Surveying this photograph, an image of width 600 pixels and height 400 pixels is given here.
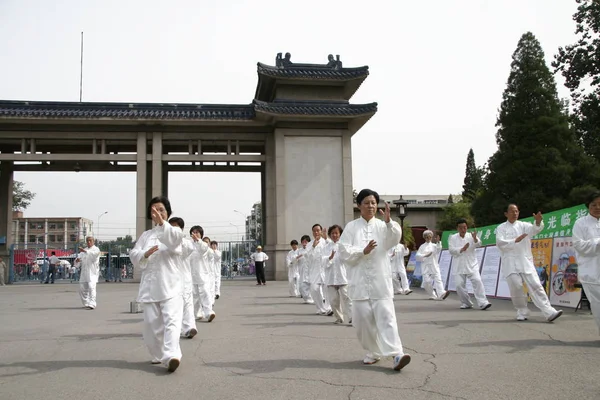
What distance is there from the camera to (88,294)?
→ 14219 millimetres

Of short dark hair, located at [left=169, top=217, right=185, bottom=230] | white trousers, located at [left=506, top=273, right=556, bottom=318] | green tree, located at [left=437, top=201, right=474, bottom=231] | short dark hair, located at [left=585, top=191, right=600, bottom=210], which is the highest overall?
green tree, located at [left=437, top=201, right=474, bottom=231]

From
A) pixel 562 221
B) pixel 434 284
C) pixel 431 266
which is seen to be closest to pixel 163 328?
pixel 562 221

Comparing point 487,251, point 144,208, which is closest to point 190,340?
point 487,251

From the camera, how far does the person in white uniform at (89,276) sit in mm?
14180

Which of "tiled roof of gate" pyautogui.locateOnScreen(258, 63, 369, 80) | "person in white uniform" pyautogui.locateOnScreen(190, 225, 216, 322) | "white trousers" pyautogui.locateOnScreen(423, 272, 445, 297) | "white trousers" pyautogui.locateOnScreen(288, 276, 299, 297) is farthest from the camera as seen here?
"tiled roof of gate" pyautogui.locateOnScreen(258, 63, 369, 80)

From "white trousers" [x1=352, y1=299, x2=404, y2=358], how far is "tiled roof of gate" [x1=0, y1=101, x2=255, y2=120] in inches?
804

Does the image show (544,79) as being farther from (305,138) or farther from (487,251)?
(487,251)

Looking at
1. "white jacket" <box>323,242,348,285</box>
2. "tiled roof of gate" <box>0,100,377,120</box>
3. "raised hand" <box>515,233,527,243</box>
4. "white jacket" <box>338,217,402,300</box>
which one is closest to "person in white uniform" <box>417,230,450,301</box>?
"raised hand" <box>515,233,527,243</box>

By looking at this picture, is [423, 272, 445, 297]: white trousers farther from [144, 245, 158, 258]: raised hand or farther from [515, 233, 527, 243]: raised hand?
[144, 245, 158, 258]: raised hand

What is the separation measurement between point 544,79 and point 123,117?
2403 cm

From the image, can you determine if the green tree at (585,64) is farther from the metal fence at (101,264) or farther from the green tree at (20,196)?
the green tree at (20,196)

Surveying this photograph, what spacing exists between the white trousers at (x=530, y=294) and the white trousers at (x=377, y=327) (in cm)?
446

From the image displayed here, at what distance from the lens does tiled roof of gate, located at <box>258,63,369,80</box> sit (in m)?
26.0

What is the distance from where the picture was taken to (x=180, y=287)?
21.1 feet
